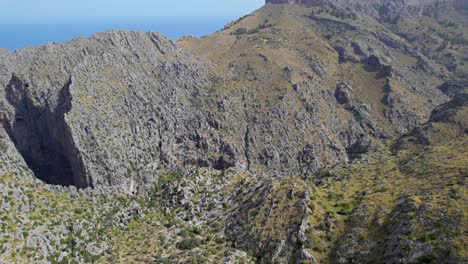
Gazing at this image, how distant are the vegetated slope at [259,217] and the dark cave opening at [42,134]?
20.9m

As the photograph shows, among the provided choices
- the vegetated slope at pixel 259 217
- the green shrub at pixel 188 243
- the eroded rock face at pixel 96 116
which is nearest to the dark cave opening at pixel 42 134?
the eroded rock face at pixel 96 116

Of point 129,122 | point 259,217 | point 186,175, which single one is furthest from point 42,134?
point 259,217

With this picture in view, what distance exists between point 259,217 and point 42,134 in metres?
93.1

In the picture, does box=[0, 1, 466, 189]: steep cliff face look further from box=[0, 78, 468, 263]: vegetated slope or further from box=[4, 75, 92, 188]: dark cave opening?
box=[0, 78, 468, 263]: vegetated slope

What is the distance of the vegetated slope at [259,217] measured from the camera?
83.0m

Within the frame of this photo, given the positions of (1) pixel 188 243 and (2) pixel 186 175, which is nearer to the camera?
(1) pixel 188 243

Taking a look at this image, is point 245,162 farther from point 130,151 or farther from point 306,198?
point 306,198

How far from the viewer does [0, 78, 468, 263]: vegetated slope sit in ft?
272

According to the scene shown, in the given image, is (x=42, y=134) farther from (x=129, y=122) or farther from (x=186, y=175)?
(x=186, y=175)

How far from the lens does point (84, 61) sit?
16100cm

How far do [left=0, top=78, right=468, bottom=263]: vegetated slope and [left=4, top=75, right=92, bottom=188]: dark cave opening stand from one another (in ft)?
68.5

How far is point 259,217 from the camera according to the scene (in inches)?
4107

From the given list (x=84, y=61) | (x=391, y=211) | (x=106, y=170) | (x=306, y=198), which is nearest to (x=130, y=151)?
(x=106, y=170)

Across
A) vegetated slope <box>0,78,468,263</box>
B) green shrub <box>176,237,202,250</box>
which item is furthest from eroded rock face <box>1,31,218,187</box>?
green shrub <box>176,237,202,250</box>
